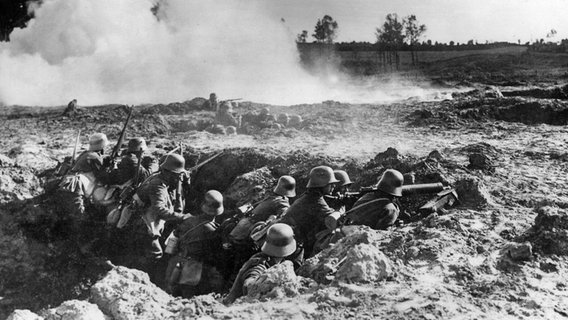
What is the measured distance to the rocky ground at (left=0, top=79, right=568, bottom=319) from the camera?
321 centimetres

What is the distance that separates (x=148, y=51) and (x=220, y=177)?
1425cm

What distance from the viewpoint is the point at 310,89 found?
21.5 metres

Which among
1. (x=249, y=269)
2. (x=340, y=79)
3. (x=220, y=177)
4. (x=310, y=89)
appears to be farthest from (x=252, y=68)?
(x=249, y=269)

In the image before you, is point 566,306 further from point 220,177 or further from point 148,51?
point 148,51

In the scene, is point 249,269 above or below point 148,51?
below

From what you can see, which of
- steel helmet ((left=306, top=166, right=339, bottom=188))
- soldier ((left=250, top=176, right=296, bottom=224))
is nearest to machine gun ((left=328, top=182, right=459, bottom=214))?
steel helmet ((left=306, top=166, right=339, bottom=188))

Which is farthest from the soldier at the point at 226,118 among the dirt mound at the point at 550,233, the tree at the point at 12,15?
the tree at the point at 12,15

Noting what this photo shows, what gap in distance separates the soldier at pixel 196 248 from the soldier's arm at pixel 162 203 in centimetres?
37

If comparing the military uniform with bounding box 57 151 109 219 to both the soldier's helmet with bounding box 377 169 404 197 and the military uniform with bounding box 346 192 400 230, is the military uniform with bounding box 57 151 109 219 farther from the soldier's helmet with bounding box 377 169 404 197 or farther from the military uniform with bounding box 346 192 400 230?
the soldier's helmet with bounding box 377 169 404 197

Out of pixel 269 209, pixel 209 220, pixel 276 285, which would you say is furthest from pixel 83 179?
pixel 276 285

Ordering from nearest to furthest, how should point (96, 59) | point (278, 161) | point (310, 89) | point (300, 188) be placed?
1. point (300, 188)
2. point (278, 161)
3. point (96, 59)
4. point (310, 89)

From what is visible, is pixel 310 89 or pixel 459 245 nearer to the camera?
pixel 459 245

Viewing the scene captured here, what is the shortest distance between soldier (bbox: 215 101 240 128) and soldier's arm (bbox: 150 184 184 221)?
5.43 m

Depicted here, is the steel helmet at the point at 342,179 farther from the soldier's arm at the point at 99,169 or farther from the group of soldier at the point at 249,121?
the group of soldier at the point at 249,121
